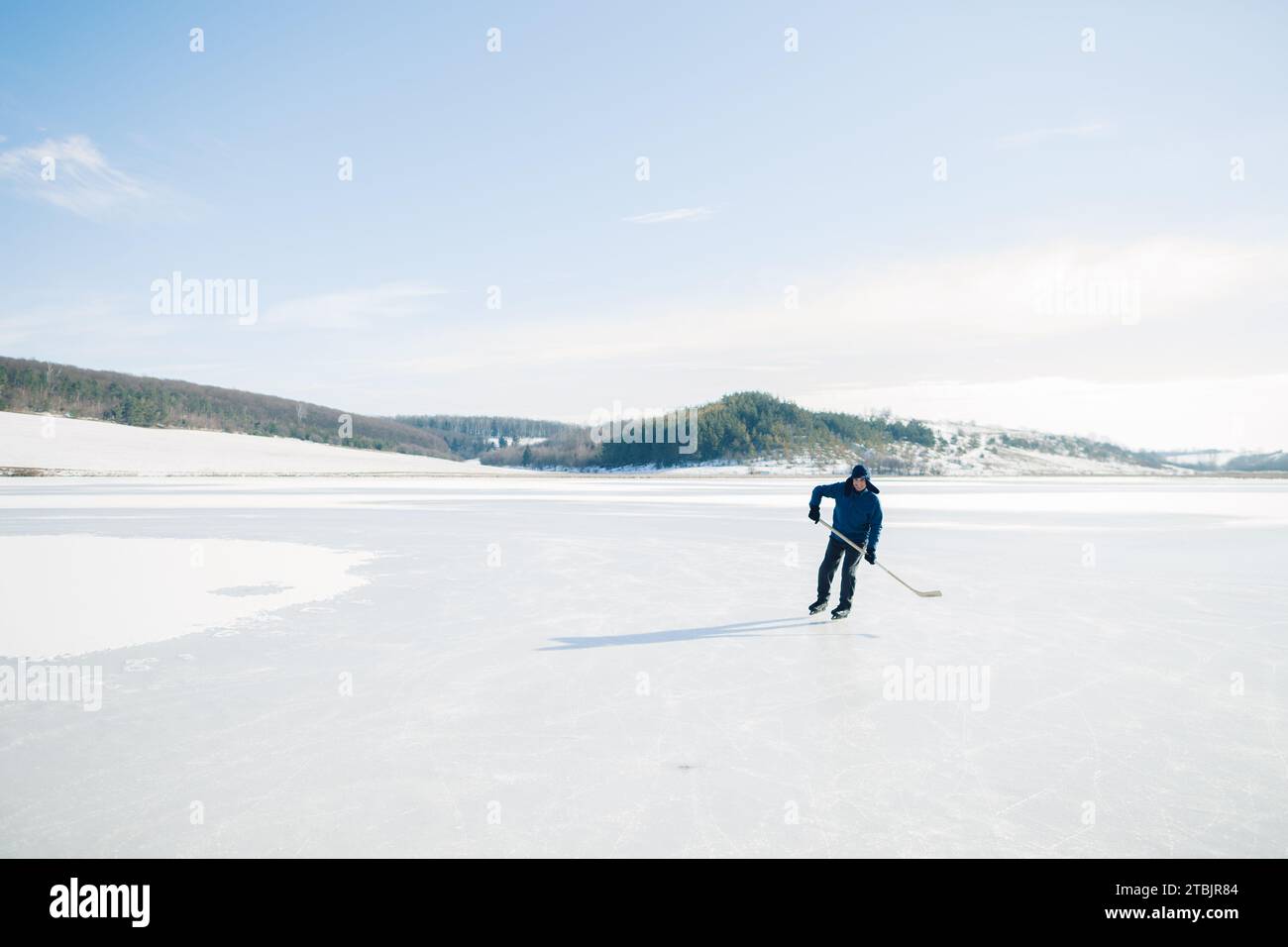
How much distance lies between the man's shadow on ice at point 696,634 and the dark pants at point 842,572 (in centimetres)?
33

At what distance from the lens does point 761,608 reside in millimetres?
8406

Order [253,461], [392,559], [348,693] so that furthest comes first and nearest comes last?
[253,461] → [392,559] → [348,693]

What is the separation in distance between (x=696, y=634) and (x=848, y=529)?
2.03 meters

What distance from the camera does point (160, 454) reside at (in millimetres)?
70625

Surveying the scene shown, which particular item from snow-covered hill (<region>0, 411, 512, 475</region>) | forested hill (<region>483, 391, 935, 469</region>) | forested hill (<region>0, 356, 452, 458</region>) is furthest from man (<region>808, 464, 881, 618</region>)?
forested hill (<region>0, 356, 452, 458</region>)

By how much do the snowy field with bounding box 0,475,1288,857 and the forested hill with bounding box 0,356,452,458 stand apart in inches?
4561

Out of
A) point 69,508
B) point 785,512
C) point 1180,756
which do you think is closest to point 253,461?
point 69,508

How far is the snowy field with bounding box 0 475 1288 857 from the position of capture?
3.30 m

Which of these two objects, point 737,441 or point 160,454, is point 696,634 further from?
point 737,441

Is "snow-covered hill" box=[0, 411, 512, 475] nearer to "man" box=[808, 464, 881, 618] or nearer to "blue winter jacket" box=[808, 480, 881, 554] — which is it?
"man" box=[808, 464, 881, 618]

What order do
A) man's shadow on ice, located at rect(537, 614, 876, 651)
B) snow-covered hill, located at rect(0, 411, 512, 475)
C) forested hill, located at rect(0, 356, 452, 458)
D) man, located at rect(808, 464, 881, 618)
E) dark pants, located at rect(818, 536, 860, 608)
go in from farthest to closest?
forested hill, located at rect(0, 356, 452, 458) → snow-covered hill, located at rect(0, 411, 512, 475) → dark pants, located at rect(818, 536, 860, 608) → man, located at rect(808, 464, 881, 618) → man's shadow on ice, located at rect(537, 614, 876, 651)

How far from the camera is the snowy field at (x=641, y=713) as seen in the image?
3.30m
